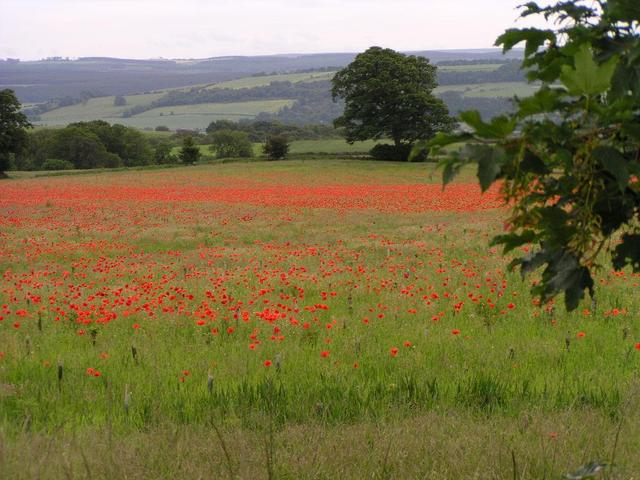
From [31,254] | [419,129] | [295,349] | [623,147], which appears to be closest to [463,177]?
[419,129]

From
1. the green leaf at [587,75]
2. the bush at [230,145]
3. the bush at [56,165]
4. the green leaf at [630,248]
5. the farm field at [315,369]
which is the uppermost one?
the green leaf at [587,75]

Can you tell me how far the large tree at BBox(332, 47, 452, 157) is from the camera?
171 ft

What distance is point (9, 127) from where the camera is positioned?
5516 centimetres

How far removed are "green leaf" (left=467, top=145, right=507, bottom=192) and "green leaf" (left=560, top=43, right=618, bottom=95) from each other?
0.85 feet

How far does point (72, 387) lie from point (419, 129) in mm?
49936

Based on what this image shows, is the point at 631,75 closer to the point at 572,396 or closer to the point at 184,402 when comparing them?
the point at 572,396

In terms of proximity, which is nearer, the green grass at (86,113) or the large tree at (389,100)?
the large tree at (389,100)

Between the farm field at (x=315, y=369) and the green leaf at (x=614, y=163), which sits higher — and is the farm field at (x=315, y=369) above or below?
below

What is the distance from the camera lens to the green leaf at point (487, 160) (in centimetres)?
162

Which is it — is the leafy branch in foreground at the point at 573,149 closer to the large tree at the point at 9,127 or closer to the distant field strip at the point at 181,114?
the large tree at the point at 9,127

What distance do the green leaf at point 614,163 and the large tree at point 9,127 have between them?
59278 mm

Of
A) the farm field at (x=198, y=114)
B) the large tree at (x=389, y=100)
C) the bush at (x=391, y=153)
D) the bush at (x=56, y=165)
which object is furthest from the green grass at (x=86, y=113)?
the bush at (x=391, y=153)

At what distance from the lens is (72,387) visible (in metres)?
5.00

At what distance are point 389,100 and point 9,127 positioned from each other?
109 ft
